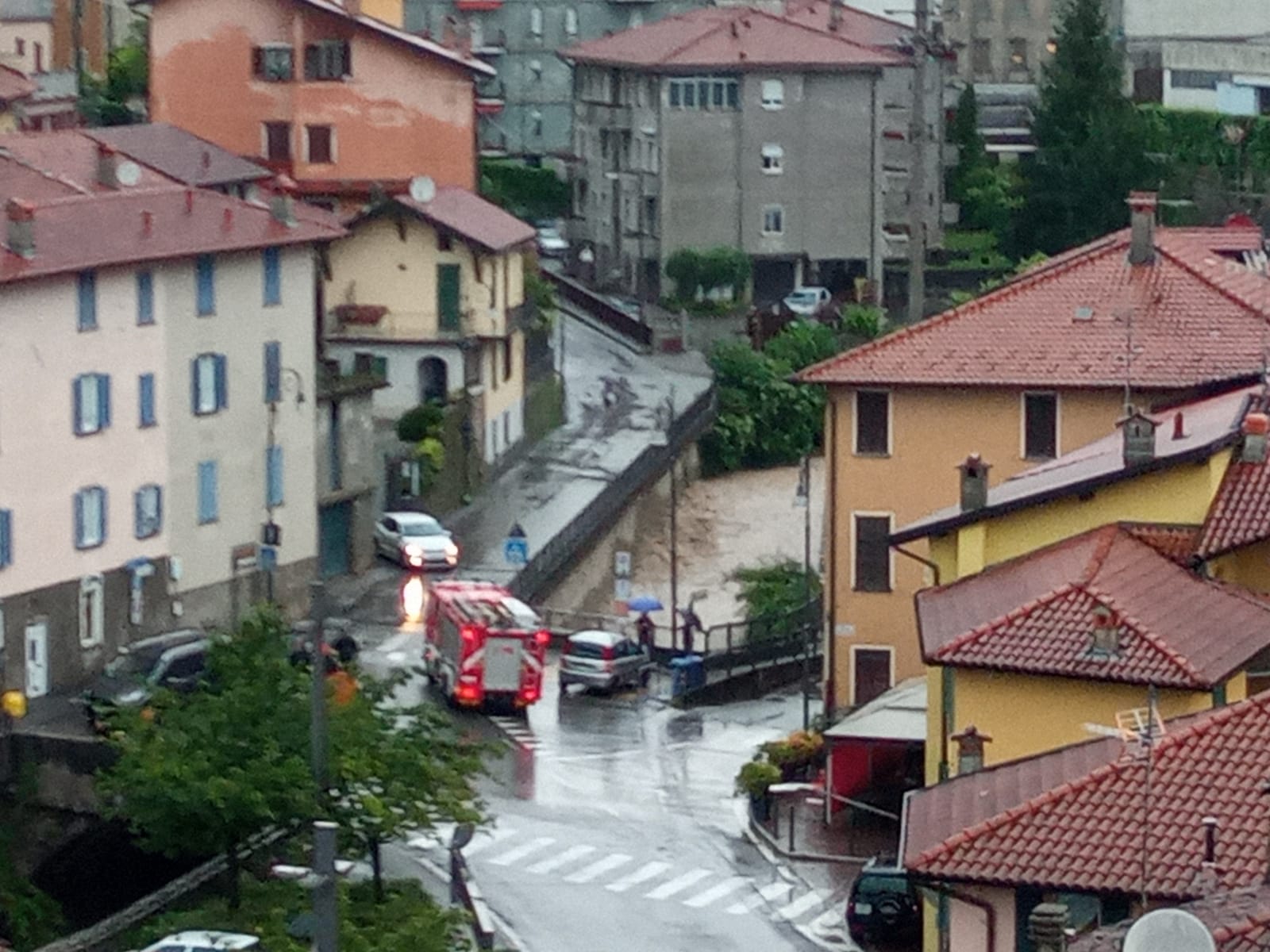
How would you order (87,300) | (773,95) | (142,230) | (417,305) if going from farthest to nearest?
(773,95) < (417,305) < (142,230) < (87,300)

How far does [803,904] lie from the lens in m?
53.6

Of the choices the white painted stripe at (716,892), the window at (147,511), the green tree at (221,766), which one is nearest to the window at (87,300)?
the window at (147,511)

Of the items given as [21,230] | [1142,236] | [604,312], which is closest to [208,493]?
[21,230]

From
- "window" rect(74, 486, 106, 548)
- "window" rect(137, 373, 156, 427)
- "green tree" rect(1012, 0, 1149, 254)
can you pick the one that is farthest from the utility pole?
"green tree" rect(1012, 0, 1149, 254)

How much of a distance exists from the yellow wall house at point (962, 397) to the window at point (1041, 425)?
2 cm

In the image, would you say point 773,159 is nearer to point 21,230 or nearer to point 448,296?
point 448,296

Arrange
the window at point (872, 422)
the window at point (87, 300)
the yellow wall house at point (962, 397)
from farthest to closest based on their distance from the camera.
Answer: the window at point (87, 300)
the window at point (872, 422)
the yellow wall house at point (962, 397)

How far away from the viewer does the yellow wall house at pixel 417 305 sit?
91500 millimetres

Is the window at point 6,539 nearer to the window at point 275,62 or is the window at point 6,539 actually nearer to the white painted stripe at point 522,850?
the white painted stripe at point 522,850

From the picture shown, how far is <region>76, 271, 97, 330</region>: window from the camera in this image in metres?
69.1

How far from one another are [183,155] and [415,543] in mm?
16001

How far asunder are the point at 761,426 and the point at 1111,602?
62.4m

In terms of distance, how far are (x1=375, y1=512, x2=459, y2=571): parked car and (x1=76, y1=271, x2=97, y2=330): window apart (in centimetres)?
1294

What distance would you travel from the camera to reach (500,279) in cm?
9425
